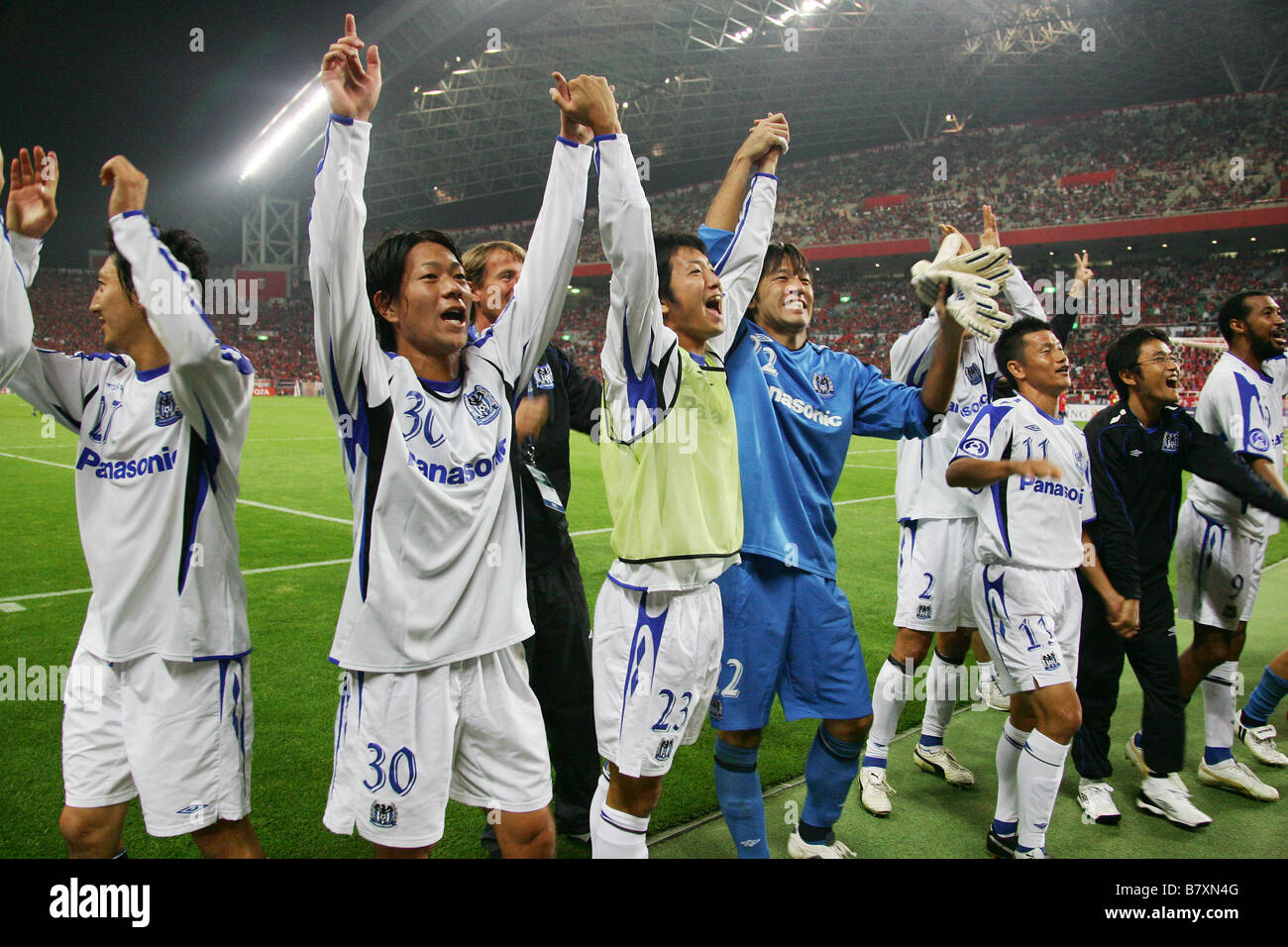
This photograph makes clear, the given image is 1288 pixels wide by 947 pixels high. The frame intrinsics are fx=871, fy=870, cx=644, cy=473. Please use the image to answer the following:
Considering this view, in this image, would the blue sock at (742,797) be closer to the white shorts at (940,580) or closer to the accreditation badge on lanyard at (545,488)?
the accreditation badge on lanyard at (545,488)

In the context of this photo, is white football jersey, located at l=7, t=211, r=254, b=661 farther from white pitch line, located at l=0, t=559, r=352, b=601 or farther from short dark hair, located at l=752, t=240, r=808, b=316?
white pitch line, located at l=0, t=559, r=352, b=601

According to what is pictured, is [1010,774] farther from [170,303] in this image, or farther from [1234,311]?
[170,303]

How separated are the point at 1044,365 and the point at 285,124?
34.8m

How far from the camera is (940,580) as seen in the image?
13.9 ft

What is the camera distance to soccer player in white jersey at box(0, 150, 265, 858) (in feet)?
7.32

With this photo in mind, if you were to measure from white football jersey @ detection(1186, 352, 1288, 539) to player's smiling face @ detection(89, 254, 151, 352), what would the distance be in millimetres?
4473

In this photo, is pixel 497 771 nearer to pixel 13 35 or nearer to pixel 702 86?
pixel 13 35

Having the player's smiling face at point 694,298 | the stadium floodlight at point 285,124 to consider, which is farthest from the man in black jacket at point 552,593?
the stadium floodlight at point 285,124

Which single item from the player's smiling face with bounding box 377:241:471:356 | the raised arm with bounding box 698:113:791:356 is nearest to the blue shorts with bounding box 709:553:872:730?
the raised arm with bounding box 698:113:791:356

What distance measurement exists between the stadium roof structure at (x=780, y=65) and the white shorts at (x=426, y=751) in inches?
1026

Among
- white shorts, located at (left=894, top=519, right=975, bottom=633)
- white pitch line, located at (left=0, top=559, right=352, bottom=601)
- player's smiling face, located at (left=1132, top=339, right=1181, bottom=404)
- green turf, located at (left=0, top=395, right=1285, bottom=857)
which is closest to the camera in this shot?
green turf, located at (left=0, top=395, right=1285, bottom=857)

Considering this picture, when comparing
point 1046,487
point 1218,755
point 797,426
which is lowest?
point 1218,755

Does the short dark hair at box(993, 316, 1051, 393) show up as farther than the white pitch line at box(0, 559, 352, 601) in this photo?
No

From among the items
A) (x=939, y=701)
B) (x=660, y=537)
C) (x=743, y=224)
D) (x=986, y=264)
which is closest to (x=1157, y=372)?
(x=986, y=264)
